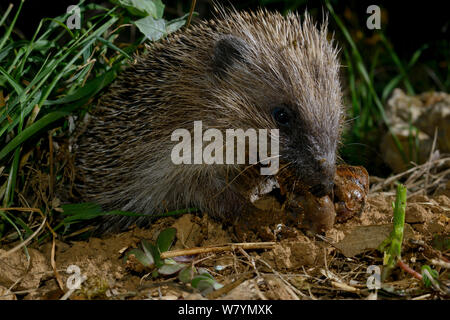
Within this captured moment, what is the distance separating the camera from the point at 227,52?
12.3 ft

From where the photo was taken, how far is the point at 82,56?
14.1 feet

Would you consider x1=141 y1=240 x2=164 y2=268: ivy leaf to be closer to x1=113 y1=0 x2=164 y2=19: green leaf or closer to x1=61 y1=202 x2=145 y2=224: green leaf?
x1=61 y1=202 x2=145 y2=224: green leaf

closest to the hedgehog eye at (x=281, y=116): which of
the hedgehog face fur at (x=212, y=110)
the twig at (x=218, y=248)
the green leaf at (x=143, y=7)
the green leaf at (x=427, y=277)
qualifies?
the hedgehog face fur at (x=212, y=110)

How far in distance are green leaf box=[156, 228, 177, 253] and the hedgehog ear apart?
1265mm

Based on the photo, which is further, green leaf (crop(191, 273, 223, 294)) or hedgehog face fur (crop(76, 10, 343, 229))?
hedgehog face fur (crop(76, 10, 343, 229))

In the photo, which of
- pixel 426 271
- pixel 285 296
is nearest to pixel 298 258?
pixel 285 296

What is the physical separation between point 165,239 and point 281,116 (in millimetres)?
1181

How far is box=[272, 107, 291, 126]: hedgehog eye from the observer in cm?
349

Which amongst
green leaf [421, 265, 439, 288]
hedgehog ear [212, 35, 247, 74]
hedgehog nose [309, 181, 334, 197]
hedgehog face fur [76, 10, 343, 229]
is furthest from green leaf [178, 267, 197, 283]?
hedgehog ear [212, 35, 247, 74]

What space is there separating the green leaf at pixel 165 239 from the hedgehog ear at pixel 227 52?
1.26m

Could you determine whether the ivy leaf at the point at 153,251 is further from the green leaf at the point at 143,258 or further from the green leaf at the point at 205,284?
the green leaf at the point at 205,284

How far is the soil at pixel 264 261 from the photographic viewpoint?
290 cm

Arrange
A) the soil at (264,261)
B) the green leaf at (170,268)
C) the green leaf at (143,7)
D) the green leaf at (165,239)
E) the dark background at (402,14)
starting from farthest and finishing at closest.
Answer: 1. the dark background at (402,14)
2. the green leaf at (143,7)
3. the green leaf at (165,239)
4. the green leaf at (170,268)
5. the soil at (264,261)

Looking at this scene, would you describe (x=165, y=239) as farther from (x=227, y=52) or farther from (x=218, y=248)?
(x=227, y=52)
